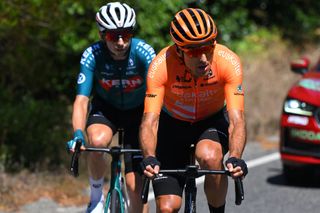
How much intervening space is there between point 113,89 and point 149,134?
5.11 ft

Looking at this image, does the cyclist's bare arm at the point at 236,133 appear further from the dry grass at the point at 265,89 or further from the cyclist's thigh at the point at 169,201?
the dry grass at the point at 265,89

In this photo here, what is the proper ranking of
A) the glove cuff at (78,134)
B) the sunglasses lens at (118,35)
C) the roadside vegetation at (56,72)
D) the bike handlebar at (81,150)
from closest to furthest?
the bike handlebar at (81,150)
the glove cuff at (78,134)
the sunglasses lens at (118,35)
the roadside vegetation at (56,72)

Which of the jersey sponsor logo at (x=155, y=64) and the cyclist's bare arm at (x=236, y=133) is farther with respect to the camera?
the jersey sponsor logo at (x=155, y=64)

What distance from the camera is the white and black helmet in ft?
23.1

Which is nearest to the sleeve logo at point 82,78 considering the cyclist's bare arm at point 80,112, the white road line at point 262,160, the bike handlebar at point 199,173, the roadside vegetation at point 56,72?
the cyclist's bare arm at point 80,112

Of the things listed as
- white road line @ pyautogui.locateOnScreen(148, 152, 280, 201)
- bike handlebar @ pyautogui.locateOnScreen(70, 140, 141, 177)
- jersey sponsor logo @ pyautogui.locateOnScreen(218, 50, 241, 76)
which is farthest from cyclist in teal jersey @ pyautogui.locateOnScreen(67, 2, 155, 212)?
white road line @ pyautogui.locateOnScreen(148, 152, 280, 201)

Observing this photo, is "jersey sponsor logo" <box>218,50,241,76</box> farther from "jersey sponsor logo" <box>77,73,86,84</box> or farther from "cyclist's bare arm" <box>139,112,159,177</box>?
"jersey sponsor logo" <box>77,73,86,84</box>

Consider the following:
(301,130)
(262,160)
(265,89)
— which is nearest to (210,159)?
(301,130)

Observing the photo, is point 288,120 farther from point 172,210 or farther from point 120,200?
point 172,210

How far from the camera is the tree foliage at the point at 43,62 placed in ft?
34.2

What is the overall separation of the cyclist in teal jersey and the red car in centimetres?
293

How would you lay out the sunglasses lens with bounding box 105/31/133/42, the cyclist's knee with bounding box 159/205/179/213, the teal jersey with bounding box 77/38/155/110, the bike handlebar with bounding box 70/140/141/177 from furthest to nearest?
the teal jersey with bounding box 77/38/155/110 < the sunglasses lens with bounding box 105/31/133/42 < the bike handlebar with bounding box 70/140/141/177 < the cyclist's knee with bounding box 159/205/179/213

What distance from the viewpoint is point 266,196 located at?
9656 mm

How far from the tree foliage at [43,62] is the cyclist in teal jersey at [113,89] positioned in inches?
110
